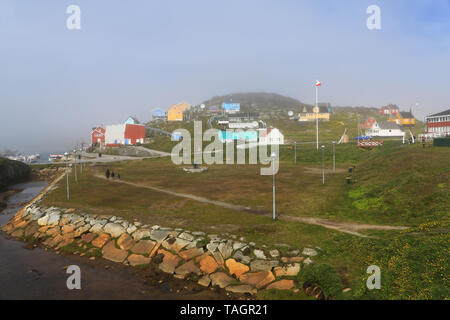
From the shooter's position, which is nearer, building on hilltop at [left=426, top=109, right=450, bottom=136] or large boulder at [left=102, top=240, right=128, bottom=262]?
large boulder at [left=102, top=240, right=128, bottom=262]

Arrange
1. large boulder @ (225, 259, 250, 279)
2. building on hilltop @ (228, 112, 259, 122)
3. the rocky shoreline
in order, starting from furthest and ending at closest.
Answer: building on hilltop @ (228, 112, 259, 122), large boulder @ (225, 259, 250, 279), the rocky shoreline

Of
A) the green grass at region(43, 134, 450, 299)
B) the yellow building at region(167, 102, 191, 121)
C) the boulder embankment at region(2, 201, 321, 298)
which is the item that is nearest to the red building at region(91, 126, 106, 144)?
the yellow building at region(167, 102, 191, 121)

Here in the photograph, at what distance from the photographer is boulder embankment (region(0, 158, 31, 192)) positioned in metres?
61.2

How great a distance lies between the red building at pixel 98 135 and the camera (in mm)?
111750

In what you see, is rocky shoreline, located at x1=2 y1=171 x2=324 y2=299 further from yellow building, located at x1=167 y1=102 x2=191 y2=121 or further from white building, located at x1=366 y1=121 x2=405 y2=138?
yellow building, located at x1=167 y1=102 x2=191 y2=121

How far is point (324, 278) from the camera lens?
48.5ft

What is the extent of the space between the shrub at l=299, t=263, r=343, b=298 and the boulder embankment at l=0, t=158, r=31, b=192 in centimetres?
6652

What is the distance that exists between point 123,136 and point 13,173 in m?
41.3

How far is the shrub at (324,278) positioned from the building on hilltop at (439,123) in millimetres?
70888

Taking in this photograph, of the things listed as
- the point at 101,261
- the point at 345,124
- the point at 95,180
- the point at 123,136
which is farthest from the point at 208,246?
the point at 345,124

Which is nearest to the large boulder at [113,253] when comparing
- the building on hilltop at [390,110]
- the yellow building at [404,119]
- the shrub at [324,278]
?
the shrub at [324,278]

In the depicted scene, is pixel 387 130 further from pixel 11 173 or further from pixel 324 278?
pixel 11 173
